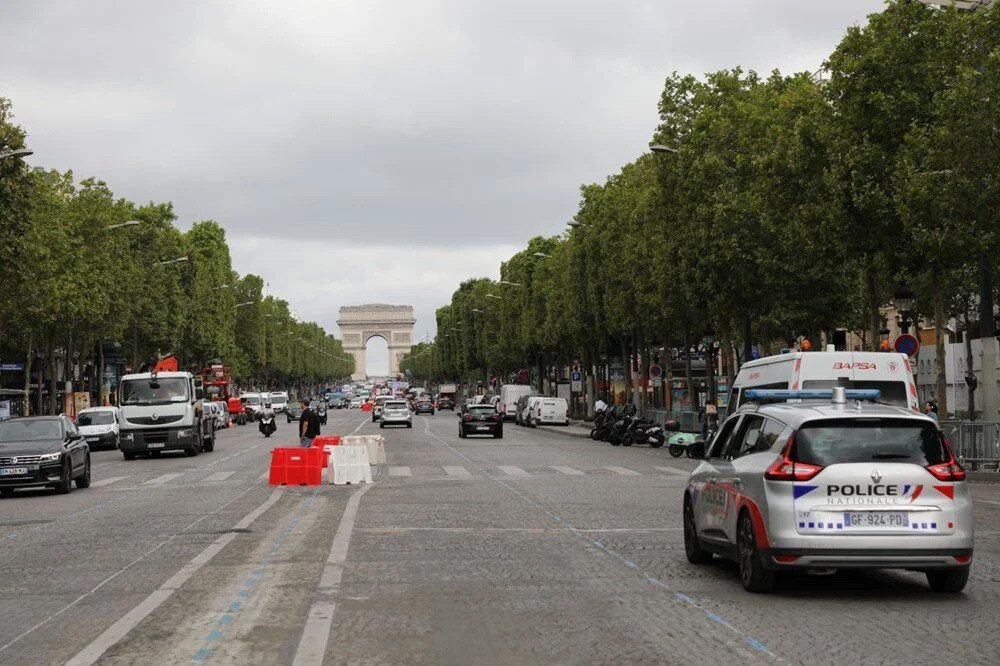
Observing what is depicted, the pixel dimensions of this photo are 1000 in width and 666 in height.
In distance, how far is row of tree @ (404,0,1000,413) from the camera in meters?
30.6

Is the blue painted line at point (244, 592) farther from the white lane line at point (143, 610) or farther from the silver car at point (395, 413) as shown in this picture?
the silver car at point (395, 413)

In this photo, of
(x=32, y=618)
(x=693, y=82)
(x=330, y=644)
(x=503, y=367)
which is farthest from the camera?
(x=503, y=367)

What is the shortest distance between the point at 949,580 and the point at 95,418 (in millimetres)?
47391

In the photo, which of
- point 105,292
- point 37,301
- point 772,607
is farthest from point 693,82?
point 772,607

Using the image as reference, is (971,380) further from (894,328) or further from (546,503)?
(894,328)

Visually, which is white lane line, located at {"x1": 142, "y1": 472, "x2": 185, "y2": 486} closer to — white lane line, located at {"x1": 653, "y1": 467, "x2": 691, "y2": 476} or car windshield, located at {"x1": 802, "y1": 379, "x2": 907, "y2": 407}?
white lane line, located at {"x1": 653, "y1": 467, "x2": 691, "y2": 476}

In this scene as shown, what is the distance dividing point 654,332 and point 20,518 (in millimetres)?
44143

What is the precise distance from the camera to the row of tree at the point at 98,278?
40.4 metres

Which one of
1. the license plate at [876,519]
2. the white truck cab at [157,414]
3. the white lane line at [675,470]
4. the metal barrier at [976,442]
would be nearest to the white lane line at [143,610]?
the license plate at [876,519]

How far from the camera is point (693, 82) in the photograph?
4975 cm

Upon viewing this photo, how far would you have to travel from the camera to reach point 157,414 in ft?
142

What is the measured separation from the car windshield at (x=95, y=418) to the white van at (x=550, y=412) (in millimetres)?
28508

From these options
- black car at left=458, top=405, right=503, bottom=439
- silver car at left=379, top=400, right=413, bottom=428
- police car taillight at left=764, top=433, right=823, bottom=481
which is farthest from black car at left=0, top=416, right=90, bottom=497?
silver car at left=379, top=400, right=413, bottom=428

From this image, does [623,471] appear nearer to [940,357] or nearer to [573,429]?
[940,357]
